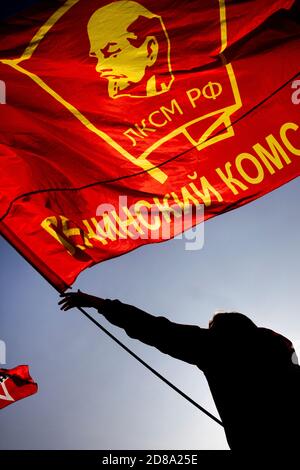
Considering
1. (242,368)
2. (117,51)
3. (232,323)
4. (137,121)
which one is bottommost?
(242,368)

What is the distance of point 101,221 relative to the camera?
3682 millimetres

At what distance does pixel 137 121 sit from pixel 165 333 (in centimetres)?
225

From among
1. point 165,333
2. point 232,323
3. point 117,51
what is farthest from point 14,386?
point 232,323

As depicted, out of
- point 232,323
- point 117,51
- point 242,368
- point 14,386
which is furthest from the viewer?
point 14,386

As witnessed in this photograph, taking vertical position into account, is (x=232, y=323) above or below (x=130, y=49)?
below

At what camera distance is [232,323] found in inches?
79.4

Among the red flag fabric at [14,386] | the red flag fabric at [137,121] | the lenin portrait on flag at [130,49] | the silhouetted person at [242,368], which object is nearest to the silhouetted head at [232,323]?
the silhouetted person at [242,368]

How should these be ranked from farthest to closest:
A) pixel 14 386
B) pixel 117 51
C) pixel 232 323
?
pixel 14 386, pixel 117 51, pixel 232 323

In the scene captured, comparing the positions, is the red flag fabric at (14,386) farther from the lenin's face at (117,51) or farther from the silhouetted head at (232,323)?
the silhouetted head at (232,323)

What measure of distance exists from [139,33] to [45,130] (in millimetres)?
1221

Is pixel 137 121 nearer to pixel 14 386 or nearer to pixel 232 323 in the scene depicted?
pixel 232 323

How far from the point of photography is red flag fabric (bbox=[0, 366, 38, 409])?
501 inches

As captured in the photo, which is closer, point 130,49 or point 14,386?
point 130,49

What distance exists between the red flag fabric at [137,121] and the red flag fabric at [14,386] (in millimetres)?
10808
